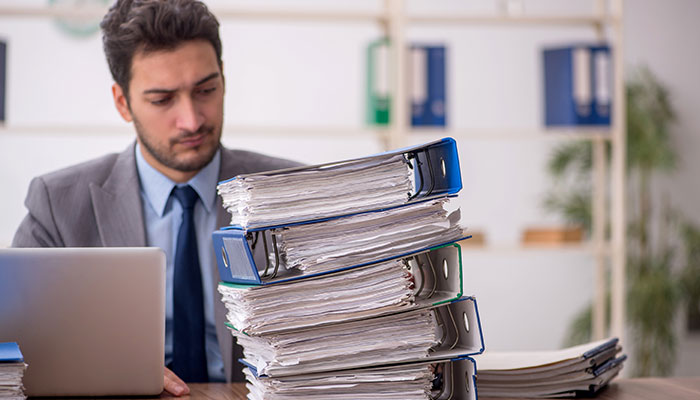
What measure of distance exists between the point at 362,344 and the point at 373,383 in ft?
0.16

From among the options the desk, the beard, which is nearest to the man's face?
the beard

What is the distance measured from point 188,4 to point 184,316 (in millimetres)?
691

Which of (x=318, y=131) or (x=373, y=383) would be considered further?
(x=318, y=131)

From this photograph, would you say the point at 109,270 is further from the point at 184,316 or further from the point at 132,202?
the point at 132,202

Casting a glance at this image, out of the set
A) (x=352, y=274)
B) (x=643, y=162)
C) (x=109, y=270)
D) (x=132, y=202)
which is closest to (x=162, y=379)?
(x=109, y=270)

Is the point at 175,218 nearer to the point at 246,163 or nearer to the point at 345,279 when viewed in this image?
the point at 246,163

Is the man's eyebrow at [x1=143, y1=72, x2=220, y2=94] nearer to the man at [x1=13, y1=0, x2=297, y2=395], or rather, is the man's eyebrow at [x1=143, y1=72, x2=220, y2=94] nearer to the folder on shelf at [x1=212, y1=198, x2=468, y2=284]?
the man at [x1=13, y1=0, x2=297, y2=395]

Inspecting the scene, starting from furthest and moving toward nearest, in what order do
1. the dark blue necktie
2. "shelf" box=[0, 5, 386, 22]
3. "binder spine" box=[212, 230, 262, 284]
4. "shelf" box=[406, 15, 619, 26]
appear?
"shelf" box=[406, 15, 619, 26], "shelf" box=[0, 5, 386, 22], the dark blue necktie, "binder spine" box=[212, 230, 262, 284]

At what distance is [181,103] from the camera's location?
5.58ft

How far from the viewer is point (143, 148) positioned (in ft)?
5.85

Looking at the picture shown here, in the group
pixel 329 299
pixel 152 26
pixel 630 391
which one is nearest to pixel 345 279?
pixel 329 299

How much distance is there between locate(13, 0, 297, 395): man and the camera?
1.68 meters

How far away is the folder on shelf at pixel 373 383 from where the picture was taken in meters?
0.83

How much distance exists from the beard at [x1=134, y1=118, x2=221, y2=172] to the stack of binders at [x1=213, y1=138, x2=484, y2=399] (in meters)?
0.86
